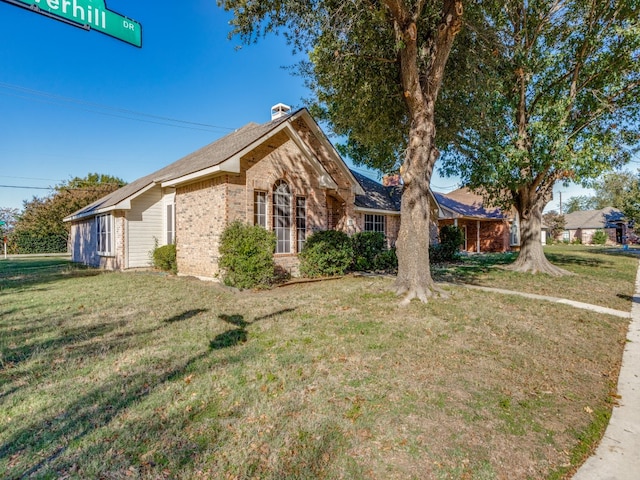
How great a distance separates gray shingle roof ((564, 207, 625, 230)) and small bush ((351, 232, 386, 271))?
4585 centimetres

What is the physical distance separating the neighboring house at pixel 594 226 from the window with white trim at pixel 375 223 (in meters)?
40.8

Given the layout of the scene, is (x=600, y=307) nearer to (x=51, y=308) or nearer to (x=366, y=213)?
(x=366, y=213)

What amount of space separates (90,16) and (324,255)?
9361 millimetres

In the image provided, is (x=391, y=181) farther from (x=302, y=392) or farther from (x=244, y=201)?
(x=302, y=392)

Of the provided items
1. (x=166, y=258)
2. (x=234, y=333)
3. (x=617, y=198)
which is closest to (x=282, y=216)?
(x=166, y=258)

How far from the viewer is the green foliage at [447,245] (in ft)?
61.7

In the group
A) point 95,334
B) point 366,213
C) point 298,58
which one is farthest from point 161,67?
point 95,334

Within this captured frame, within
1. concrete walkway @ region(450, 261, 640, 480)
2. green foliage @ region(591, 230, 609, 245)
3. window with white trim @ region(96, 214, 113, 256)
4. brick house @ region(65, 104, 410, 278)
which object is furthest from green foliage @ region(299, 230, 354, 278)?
green foliage @ region(591, 230, 609, 245)

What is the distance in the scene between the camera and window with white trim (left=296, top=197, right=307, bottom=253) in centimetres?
1273

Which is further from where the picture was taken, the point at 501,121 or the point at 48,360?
the point at 501,121

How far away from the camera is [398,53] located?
956cm

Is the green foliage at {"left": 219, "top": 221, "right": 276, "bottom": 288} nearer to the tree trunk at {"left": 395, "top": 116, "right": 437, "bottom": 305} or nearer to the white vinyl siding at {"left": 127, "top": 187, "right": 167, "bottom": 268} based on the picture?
the tree trunk at {"left": 395, "top": 116, "right": 437, "bottom": 305}

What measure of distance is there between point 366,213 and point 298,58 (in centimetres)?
878

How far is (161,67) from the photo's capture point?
54.4ft
